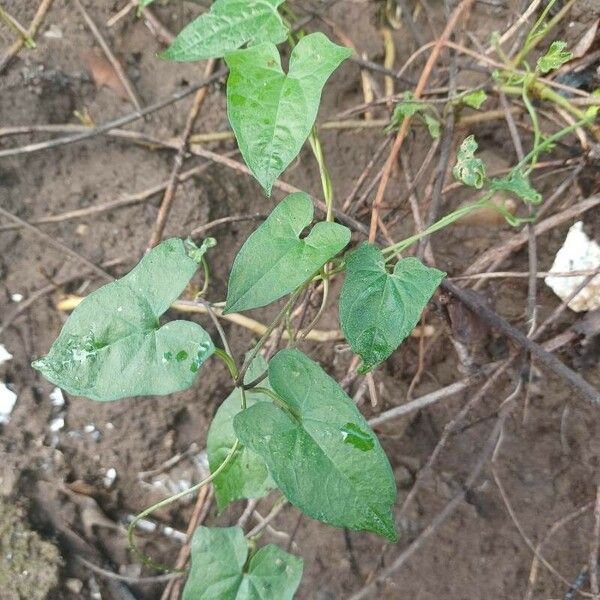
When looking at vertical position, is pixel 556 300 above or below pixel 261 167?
below

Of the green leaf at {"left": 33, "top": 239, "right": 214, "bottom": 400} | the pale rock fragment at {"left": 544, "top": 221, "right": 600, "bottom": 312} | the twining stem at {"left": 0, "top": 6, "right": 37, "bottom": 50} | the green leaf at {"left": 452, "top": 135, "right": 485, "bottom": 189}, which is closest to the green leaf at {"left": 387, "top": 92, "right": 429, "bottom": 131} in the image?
the green leaf at {"left": 452, "top": 135, "right": 485, "bottom": 189}

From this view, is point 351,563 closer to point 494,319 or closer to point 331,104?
point 494,319

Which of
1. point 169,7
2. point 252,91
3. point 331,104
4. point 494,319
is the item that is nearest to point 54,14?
point 169,7

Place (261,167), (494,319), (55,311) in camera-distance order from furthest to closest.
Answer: (55,311) < (494,319) < (261,167)

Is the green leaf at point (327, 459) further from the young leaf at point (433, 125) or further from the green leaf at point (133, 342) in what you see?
the young leaf at point (433, 125)

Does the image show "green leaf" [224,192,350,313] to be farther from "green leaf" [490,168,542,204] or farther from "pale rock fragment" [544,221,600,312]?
"pale rock fragment" [544,221,600,312]

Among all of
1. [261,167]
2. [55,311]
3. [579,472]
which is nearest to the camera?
[261,167]

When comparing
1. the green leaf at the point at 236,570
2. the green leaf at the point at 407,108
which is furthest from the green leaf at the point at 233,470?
the green leaf at the point at 407,108
